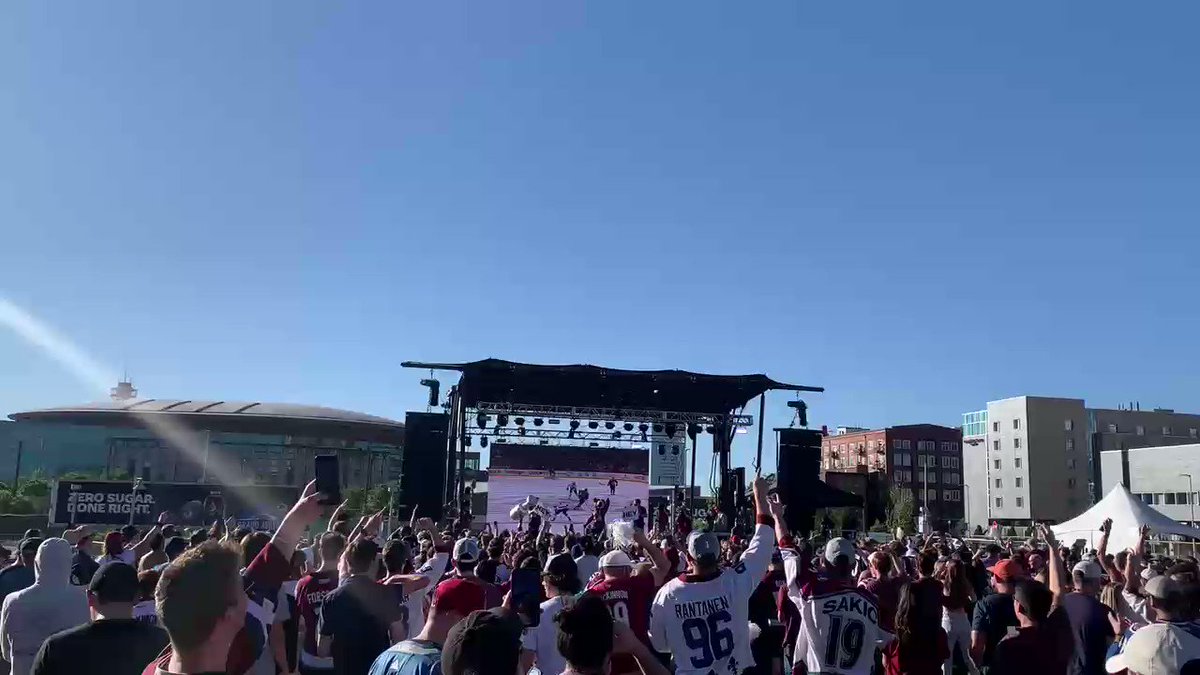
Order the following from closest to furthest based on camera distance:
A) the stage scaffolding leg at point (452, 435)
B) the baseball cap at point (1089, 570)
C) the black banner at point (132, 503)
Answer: the baseball cap at point (1089, 570) < the stage scaffolding leg at point (452, 435) < the black banner at point (132, 503)

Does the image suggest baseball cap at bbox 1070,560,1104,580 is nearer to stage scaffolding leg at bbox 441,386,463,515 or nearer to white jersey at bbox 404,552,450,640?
white jersey at bbox 404,552,450,640

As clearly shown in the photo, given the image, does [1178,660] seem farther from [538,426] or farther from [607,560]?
[538,426]

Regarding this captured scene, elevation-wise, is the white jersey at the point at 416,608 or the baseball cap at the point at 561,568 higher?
the baseball cap at the point at 561,568

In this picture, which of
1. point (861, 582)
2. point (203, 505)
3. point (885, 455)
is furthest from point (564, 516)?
point (885, 455)

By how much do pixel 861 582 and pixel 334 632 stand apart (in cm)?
496

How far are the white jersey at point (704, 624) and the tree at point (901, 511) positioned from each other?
226ft

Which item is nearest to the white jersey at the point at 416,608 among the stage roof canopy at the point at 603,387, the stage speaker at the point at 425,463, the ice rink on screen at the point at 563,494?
the stage speaker at the point at 425,463

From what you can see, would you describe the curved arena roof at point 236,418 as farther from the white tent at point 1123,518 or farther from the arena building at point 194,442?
the white tent at point 1123,518

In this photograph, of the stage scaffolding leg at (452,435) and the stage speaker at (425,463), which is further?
the stage scaffolding leg at (452,435)

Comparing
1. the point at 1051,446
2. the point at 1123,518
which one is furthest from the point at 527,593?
the point at 1051,446

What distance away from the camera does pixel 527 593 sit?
7117 millimetres

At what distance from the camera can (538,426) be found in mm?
26703

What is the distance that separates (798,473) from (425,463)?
913cm

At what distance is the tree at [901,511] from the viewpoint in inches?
2854
